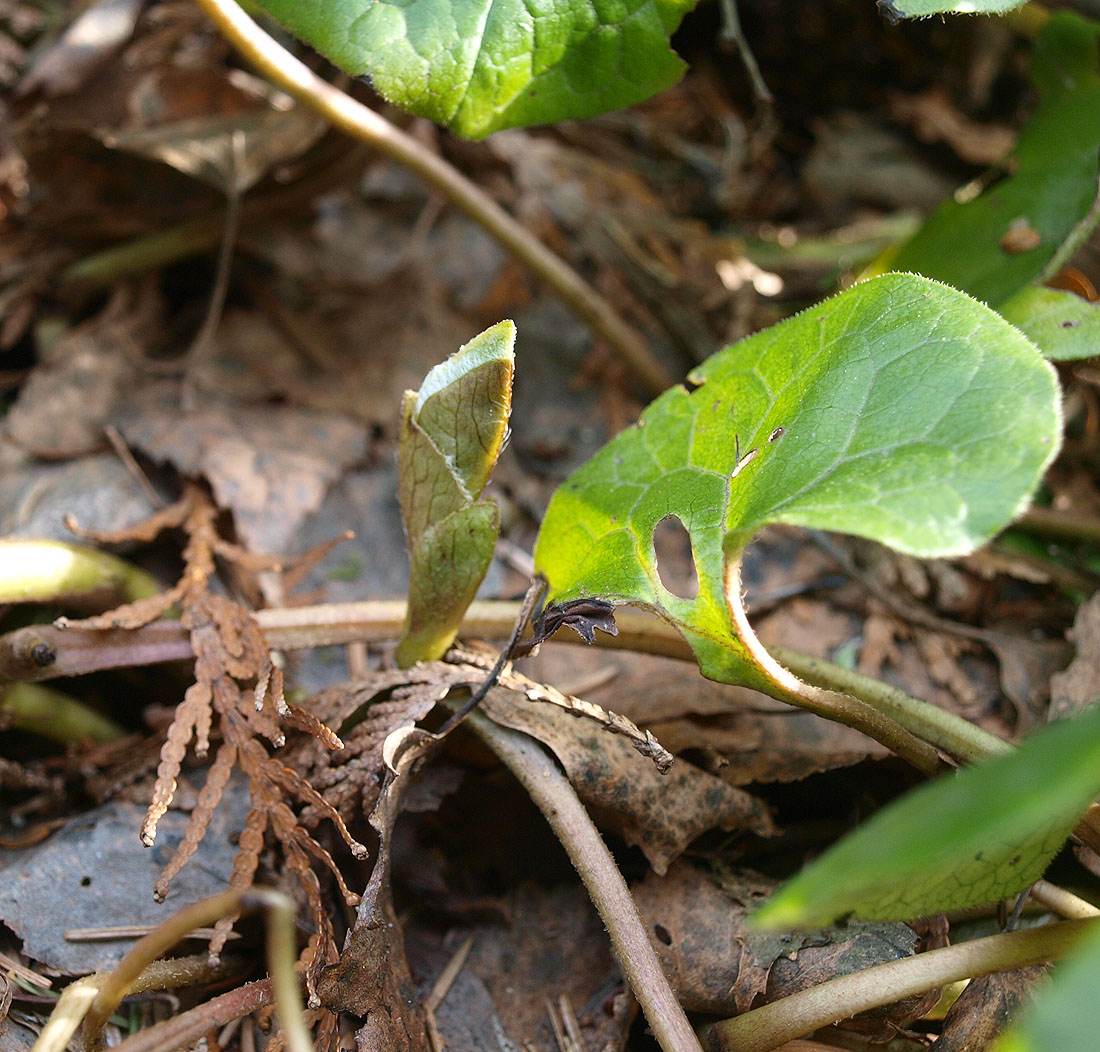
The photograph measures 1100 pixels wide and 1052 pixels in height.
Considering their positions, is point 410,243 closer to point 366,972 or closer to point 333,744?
point 333,744

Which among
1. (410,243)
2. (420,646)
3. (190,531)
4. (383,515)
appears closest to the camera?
(420,646)

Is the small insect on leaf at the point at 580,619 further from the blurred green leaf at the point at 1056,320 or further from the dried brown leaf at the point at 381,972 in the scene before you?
the blurred green leaf at the point at 1056,320

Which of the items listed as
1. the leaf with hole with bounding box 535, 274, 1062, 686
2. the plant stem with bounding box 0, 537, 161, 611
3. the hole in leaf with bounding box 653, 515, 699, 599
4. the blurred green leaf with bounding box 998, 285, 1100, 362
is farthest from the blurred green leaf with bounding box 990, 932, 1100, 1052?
the plant stem with bounding box 0, 537, 161, 611

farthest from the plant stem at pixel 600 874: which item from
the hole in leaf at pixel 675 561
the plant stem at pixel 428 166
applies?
the plant stem at pixel 428 166

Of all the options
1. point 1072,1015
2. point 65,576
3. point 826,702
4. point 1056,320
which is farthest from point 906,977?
point 65,576

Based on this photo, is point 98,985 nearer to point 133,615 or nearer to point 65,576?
point 133,615

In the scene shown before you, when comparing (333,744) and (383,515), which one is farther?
(383,515)

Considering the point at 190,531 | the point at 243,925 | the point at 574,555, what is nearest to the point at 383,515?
the point at 190,531

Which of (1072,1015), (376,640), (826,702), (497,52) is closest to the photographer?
(1072,1015)
